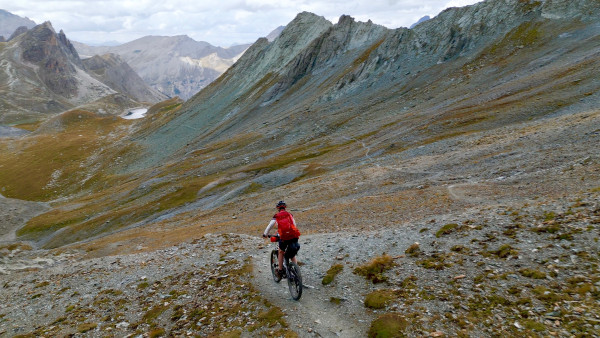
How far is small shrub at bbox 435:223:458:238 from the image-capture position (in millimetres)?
18578

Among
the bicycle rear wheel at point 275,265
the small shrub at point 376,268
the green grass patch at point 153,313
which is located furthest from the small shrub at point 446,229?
the green grass patch at point 153,313

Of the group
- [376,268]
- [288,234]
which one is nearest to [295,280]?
[288,234]

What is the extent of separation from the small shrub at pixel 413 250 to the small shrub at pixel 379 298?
3.48 metres

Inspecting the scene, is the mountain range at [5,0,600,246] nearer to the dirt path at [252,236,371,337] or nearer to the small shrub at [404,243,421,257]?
the small shrub at [404,243,421,257]

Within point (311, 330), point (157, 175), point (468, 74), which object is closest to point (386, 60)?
point (468, 74)

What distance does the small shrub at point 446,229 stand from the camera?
18.6 metres

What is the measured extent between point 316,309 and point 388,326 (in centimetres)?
319

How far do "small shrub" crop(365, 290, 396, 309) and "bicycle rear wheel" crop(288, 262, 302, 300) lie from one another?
277 centimetres

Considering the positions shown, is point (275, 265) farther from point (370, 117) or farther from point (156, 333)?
point (370, 117)

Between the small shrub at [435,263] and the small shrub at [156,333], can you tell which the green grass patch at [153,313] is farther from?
the small shrub at [435,263]

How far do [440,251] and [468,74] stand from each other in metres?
85.8

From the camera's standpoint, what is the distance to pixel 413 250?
1727cm

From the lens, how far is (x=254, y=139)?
3920 inches

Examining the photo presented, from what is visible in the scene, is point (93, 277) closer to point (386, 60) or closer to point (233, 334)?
point (233, 334)
